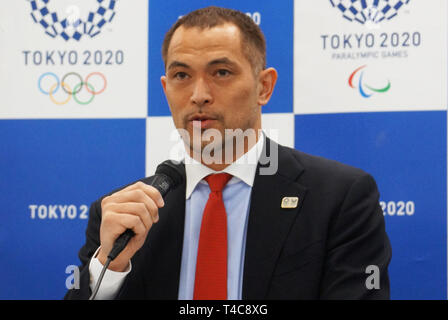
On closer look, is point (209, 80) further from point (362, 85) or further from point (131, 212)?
point (362, 85)

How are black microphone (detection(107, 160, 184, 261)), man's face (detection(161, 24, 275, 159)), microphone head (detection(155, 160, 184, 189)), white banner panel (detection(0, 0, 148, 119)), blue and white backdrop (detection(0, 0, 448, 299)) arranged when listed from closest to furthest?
black microphone (detection(107, 160, 184, 261))
microphone head (detection(155, 160, 184, 189))
man's face (detection(161, 24, 275, 159))
blue and white backdrop (detection(0, 0, 448, 299))
white banner panel (detection(0, 0, 148, 119))

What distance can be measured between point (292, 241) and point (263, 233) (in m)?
0.10

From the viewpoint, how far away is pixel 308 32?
7.54 ft

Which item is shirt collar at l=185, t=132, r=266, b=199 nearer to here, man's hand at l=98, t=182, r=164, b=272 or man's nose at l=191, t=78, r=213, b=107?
man's nose at l=191, t=78, r=213, b=107

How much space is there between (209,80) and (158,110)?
78 cm

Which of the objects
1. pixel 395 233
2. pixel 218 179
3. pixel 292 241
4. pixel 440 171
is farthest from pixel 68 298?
pixel 440 171

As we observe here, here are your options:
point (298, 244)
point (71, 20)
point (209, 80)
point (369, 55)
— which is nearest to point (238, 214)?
point (298, 244)

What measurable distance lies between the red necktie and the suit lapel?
7cm

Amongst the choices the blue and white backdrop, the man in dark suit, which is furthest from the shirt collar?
the blue and white backdrop

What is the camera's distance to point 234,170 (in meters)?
1.75

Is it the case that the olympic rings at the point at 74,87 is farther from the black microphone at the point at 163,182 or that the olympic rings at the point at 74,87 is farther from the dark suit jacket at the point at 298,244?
the black microphone at the point at 163,182

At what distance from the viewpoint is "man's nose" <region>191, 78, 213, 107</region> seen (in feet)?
5.44

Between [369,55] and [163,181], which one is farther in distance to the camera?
[369,55]

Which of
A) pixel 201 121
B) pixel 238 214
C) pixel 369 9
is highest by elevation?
pixel 369 9
